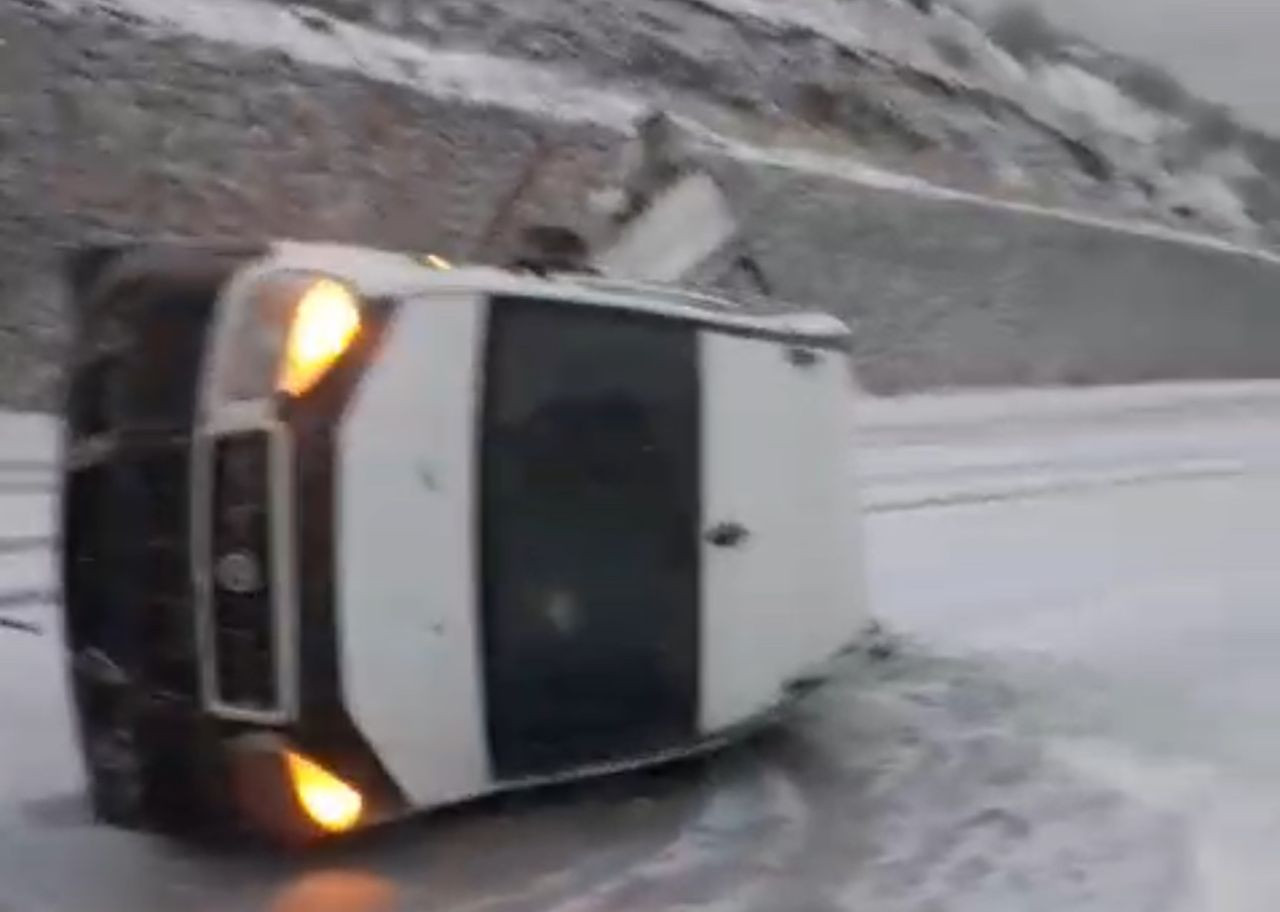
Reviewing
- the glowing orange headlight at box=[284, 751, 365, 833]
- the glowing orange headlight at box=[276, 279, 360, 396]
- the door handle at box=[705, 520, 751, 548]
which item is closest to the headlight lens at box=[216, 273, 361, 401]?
the glowing orange headlight at box=[276, 279, 360, 396]

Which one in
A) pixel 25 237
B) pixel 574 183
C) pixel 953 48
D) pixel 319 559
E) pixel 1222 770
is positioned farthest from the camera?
pixel 953 48

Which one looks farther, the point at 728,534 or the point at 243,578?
the point at 728,534

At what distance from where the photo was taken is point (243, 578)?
6.68m

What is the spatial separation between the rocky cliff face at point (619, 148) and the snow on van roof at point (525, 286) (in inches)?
162

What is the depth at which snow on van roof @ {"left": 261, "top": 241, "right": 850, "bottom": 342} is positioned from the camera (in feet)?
23.5

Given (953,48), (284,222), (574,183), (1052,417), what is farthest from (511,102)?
(953,48)

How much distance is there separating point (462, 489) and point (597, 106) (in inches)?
501

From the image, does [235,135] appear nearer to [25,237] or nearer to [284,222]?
[284,222]

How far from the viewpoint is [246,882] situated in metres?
7.04

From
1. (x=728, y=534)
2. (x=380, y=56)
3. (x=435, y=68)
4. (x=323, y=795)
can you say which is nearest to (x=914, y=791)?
(x=728, y=534)

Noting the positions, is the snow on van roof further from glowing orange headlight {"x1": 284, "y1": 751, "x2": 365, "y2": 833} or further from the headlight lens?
glowing orange headlight {"x1": 284, "y1": 751, "x2": 365, "y2": 833}

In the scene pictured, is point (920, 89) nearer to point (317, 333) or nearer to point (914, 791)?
point (914, 791)

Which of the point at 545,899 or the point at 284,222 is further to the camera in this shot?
the point at 284,222

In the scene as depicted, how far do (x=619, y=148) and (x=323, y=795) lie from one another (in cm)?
1239
